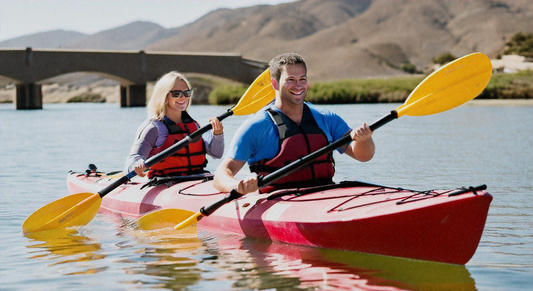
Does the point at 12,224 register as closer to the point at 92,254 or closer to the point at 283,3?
the point at 92,254

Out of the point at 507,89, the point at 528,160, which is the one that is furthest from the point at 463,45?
the point at 528,160

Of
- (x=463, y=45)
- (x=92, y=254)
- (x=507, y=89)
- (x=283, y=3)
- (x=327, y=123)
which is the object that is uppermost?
(x=283, y=3)

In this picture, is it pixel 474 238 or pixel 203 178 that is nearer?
pixel 474 238

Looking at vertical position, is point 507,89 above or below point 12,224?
above

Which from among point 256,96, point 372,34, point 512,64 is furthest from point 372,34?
point 256,96

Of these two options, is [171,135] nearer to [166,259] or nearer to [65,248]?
[65,248]

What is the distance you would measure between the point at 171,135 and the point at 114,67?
4081cm

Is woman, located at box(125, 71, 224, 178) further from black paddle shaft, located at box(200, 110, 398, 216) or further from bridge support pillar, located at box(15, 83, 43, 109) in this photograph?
bridge support pillar, located at box(15, 83, 43, 109)

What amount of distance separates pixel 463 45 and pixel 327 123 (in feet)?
431

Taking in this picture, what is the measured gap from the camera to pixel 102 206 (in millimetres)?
8062

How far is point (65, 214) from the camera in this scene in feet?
22.8

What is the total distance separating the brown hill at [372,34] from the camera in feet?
411

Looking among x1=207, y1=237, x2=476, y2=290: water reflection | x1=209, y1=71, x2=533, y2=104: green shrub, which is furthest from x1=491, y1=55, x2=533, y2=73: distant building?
x1=207, y1=237, x2=476, y2=290: water reflection

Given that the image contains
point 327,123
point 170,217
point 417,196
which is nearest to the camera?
point 417,196
